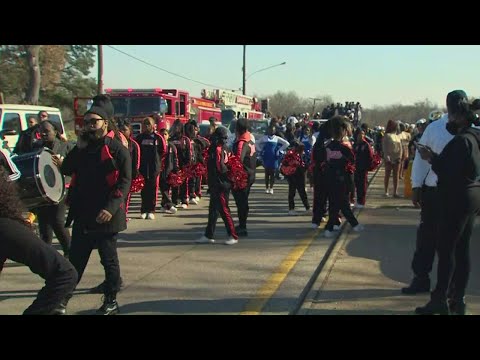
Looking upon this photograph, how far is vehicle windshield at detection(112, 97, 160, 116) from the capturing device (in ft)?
65.9

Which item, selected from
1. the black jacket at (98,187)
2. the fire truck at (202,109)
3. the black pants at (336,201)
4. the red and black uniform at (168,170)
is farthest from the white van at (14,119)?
the fire truck at (202,109)

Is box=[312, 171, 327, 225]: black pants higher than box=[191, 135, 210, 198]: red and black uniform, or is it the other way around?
box=[191, 135, 210, 198]: red and black uniform

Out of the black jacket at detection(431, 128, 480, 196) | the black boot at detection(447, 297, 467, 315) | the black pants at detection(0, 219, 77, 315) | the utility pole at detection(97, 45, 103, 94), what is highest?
the utility pole at detection(97, 45, 103, 94)

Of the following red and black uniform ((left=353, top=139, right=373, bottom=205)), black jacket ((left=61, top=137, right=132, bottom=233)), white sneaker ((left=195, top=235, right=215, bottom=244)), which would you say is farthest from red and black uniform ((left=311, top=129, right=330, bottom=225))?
black jacket ((left=61, top=137, right=132, bottom=233))

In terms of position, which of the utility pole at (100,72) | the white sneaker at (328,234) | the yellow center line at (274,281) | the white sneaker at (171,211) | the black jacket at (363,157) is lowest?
the white sneaker at (171,211)

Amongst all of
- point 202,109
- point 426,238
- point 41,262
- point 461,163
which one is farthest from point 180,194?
point 202,109

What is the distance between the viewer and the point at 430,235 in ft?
22.2

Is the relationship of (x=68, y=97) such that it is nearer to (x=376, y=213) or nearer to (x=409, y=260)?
(x=376, y=213)

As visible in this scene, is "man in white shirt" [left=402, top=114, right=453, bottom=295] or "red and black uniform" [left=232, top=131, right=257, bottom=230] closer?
"man in white shirt" [left=402, top=114, right=453, bottom=295]

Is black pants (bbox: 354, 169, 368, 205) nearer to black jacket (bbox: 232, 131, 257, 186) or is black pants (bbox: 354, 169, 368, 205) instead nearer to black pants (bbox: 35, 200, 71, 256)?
black jacket (bbox: 232, 131, 257, 186)

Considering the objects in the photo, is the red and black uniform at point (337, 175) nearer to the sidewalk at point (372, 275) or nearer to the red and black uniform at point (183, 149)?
the sidewalk at point (372, 275)

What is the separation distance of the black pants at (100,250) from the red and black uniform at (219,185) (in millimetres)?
3554

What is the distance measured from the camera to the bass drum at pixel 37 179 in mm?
6902
